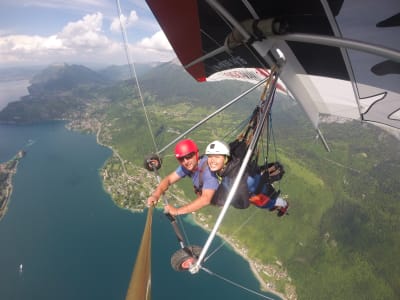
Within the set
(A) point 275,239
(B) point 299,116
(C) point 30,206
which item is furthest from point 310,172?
(C) point 30,206

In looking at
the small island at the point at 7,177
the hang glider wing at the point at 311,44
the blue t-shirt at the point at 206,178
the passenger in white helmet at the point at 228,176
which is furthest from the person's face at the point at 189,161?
the small island at the point at 7,177

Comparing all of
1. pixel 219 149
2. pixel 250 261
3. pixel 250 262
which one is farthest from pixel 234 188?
pixel 250 261

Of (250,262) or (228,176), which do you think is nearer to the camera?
(228,176)

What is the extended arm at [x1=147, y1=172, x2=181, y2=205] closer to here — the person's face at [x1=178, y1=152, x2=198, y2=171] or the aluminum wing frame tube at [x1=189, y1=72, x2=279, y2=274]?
the person's face at [x1=178, y1=152, x2=198, y2=171]

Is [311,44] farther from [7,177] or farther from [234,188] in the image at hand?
[7,177]

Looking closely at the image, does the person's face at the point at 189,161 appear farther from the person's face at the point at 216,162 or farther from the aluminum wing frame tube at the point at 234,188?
the aluminum wing frame tube at the point at 234,188

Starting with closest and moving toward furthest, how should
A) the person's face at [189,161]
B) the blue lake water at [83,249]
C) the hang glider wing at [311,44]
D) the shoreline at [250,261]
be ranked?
the hang glider wing at [311,44] < the person's face at [189,161] < the blue lake water at [83,249] < the shoreline at [250,261]
